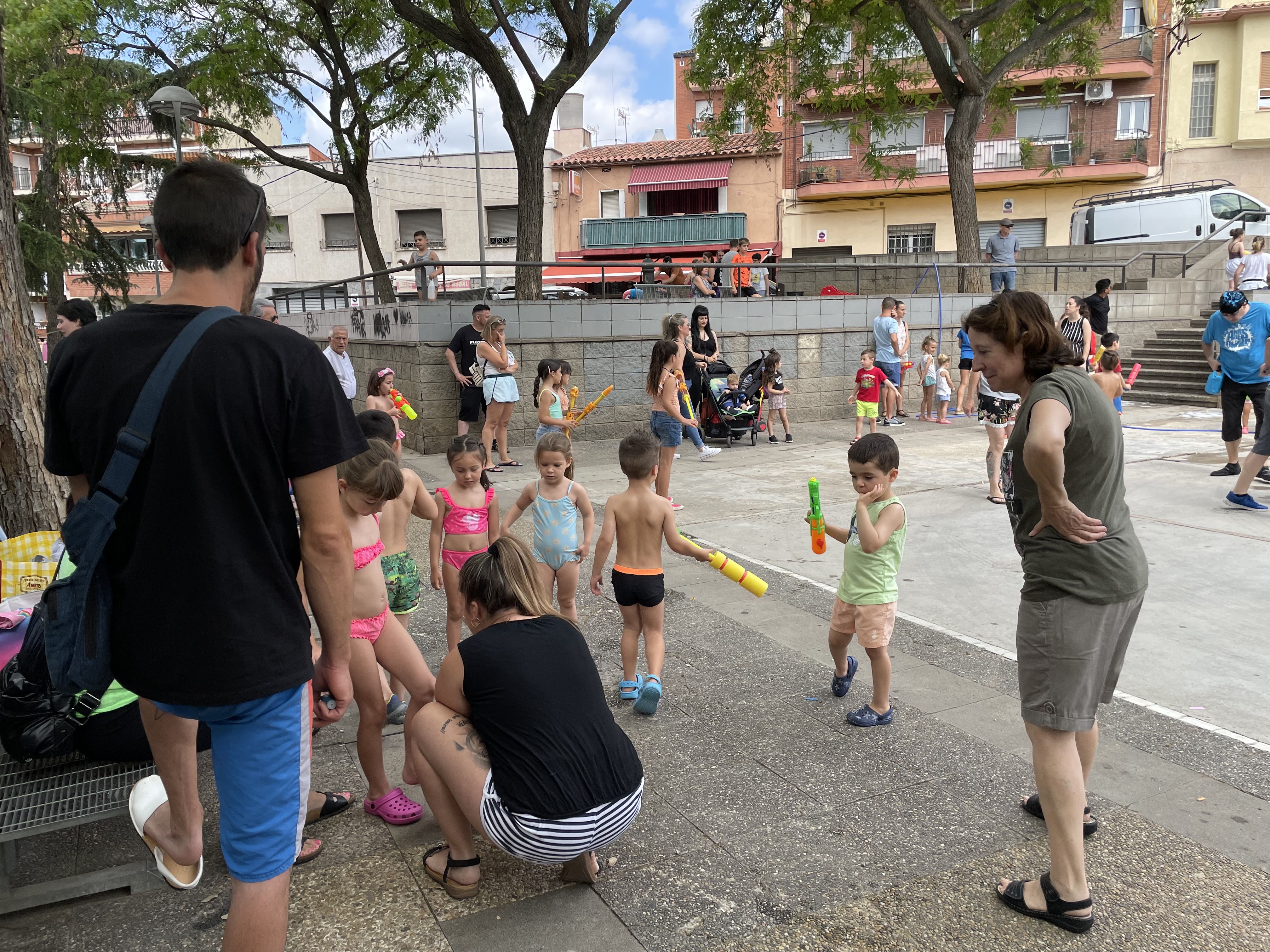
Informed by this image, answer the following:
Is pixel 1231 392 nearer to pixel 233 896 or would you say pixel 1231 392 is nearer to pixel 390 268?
pixel 233 896

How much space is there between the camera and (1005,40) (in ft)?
59.9

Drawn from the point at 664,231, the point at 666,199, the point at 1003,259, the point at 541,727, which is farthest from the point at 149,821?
the point at 666,199

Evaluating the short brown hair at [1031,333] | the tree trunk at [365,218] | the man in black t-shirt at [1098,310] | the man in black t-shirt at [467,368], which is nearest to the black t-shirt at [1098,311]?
the man in black t-shirt at [1098,310]

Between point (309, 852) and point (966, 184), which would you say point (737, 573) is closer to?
point (309, 852)

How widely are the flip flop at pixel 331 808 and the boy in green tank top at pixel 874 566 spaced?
2.07m

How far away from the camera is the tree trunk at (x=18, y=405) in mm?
4430

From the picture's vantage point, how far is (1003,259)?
17.6 metres

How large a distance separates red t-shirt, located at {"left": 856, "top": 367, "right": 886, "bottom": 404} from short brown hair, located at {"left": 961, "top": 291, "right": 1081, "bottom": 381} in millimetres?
8661

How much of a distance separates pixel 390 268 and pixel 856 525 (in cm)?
1010

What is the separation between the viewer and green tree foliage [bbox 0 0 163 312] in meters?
16.5

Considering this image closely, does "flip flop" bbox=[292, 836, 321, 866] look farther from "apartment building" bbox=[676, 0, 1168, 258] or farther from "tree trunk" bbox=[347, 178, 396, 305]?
"apartment building" bbox=[676, 0, 1168, 258]

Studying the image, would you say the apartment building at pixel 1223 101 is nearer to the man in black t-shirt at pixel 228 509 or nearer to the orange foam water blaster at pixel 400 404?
the orange foam water blaster at pixel 400 404

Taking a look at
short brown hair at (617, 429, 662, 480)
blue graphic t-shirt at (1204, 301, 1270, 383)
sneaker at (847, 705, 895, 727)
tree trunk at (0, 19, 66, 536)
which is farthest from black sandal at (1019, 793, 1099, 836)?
blue graphic t-shirt at (1204, 301, 1270, 383)

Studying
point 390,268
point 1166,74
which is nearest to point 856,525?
point 390,268
